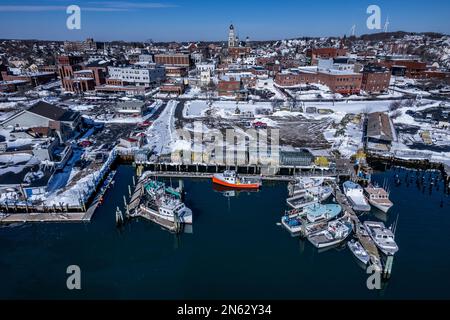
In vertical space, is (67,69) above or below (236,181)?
above

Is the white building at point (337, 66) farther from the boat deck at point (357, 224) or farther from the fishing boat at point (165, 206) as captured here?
the fishing boat at point (165, 206)

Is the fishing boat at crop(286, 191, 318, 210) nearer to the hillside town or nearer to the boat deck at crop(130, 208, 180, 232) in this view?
the hillside town

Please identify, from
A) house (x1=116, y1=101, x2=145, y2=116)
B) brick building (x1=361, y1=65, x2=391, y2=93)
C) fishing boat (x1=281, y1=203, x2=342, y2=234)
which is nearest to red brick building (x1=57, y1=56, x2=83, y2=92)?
house (x1=116, y1=101, x2=145, y2=116)

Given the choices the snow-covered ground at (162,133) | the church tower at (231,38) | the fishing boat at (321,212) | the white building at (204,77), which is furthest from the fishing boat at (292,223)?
the church tower at (231,38)

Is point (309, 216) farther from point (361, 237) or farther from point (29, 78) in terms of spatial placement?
point (29, 78)

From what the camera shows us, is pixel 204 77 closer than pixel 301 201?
No

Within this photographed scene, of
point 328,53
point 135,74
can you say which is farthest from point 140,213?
point 328,53
